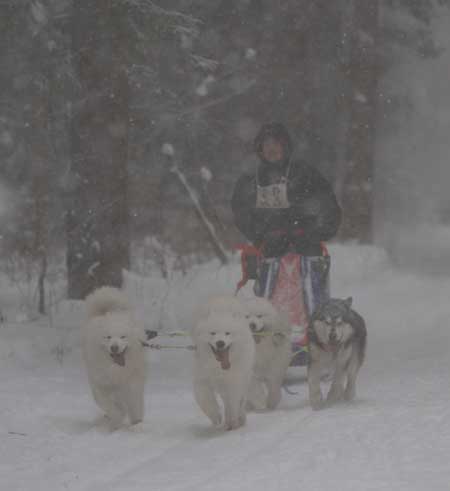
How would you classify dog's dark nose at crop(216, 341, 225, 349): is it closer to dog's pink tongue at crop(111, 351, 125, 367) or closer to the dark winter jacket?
dog's pink tongue at crop(111, 351, 125, 367)

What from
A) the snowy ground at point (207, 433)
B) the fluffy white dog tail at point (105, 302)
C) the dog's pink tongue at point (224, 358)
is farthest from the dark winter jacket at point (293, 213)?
the dog's pink tongue at point (224, 358)

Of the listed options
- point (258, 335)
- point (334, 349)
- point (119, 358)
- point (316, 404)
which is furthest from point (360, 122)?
point (119, 358)

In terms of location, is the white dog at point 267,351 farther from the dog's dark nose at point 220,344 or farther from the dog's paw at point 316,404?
the dog's dark nose at point 220,344

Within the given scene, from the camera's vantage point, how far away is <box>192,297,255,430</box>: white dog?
583 centimetres

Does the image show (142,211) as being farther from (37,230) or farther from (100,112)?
(100,112)

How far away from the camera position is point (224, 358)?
582 cm

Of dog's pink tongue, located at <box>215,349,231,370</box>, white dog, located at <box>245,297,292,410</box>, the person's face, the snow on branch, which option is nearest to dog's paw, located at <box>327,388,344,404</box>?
white dog, located at <box>245,297,292,410</box>

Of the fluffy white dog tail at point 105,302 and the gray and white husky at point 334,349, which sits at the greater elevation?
the fluffy white dog tail at point 105,302

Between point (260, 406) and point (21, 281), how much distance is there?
263 inches

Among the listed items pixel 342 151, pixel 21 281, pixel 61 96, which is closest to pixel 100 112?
pixel 61 96

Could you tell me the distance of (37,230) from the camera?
452 inches

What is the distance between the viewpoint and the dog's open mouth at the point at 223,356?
5.80 metres

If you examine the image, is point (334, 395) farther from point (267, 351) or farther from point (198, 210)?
point (198, 210)

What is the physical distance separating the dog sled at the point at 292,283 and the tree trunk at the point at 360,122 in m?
7.52
